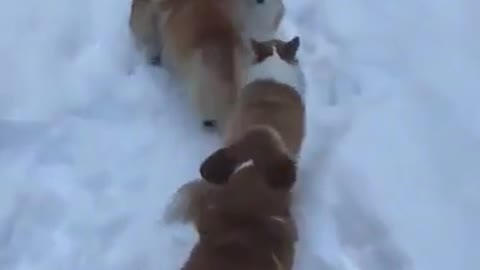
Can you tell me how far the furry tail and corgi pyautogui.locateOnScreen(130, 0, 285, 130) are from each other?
470 mm

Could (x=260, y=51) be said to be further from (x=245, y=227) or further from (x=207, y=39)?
(x=245, y=227)

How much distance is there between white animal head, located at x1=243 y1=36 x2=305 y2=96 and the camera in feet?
9.29

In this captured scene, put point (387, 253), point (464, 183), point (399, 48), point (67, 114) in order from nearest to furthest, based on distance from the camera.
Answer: point (387, 253) → point (464, 183) → point (67, 114) → point (399, 48)

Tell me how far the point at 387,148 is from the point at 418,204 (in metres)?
0.23

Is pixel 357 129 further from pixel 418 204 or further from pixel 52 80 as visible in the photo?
pixel 52 80

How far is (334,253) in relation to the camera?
2.60 metres

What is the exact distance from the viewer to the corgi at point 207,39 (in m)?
2.85

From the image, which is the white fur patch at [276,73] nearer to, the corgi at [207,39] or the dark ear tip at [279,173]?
the corgi at [207,39]

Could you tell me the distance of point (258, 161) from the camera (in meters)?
2.38

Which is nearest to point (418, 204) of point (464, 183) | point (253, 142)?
point (464, 183)

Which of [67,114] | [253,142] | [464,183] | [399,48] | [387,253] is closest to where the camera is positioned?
[253,142]

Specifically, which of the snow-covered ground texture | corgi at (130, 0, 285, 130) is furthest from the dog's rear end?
the snow-covered ground texture

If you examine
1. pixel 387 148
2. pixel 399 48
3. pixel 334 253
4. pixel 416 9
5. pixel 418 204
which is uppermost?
pixel 416 9

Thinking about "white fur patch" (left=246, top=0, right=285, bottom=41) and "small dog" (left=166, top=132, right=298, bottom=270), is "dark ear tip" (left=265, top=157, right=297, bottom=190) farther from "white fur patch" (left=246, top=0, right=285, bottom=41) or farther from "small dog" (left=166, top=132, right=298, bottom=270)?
"white fur patch" (left=246, top=0, right=285, bottom=41)
